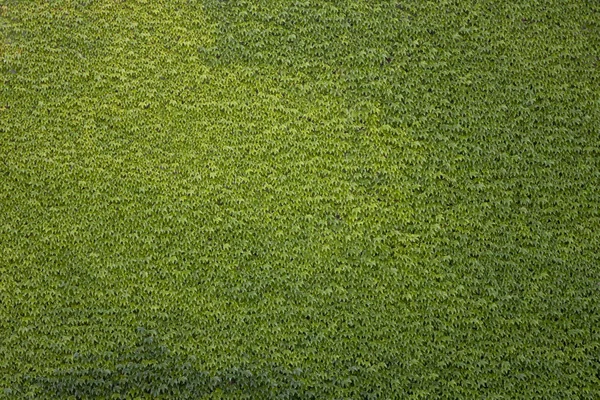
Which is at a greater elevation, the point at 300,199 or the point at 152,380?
the point at 300,199

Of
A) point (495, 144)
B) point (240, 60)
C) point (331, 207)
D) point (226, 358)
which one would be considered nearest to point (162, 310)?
point (226, 358)

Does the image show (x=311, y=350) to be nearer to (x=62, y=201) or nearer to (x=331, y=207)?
(x=331, y=207)

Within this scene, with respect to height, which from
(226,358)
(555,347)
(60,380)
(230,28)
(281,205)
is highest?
(230,28)

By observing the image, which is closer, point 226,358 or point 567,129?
point 226,358

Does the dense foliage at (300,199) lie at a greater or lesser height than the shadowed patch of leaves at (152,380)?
greater

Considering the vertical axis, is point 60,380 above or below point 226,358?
below

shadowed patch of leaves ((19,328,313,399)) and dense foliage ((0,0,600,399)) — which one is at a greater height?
dense foliage ((0,0,600,399))

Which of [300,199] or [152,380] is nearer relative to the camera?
[152,380]
